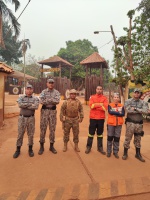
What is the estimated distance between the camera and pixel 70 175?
3.75 meters

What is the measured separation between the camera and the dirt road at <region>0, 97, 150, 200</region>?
3184 mm

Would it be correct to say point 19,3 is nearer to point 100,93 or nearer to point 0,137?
point 0,137

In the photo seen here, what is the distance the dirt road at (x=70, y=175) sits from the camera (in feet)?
10.4

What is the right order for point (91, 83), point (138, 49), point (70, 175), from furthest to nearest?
point (91, 83) → point (138, 49) → point (70, 175)

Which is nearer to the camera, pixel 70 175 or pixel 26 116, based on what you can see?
pixel 70 175

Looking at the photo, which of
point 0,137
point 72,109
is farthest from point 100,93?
point 0,137

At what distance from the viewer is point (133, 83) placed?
1107 centimetres

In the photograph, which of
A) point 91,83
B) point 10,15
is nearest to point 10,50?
point 10,15

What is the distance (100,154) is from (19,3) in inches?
593

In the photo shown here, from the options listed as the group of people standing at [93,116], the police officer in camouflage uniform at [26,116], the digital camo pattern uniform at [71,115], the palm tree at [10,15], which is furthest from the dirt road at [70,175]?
the palm tree at [10,15]

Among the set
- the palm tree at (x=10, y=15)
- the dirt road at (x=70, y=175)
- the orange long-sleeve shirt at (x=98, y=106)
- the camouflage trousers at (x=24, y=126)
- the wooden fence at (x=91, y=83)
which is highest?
the palm tree at (x=10, y=15)

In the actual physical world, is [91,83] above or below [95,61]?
below

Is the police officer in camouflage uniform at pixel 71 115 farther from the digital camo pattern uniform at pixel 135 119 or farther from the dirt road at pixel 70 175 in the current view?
the digital camo pattern uniform at pixel 135 119

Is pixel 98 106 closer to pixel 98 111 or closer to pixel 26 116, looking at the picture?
pixel 98 111
